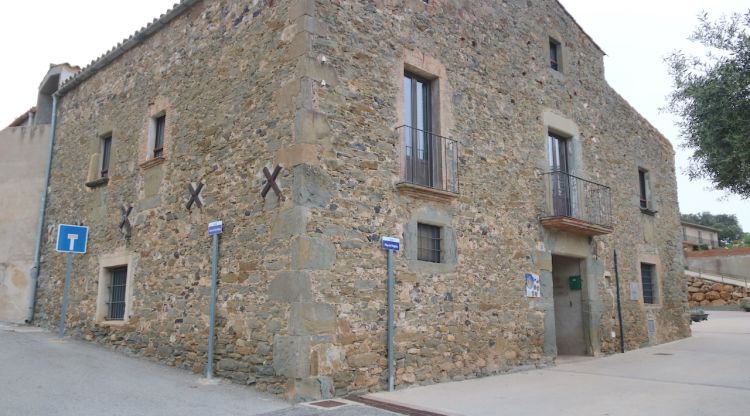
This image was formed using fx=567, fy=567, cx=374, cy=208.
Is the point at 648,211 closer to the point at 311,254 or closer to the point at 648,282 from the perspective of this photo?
the point at 648,282

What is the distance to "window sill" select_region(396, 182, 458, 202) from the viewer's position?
7967 mm

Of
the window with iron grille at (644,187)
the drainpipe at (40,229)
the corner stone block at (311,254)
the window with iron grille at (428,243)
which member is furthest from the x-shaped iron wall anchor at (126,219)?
the window with iron grille at (644,187)

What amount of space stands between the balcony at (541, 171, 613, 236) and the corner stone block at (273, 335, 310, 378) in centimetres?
563

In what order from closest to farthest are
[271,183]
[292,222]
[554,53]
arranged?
[292,222], [271,183], [554,53]

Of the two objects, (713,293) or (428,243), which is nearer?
(428,243)

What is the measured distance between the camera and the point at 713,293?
25750 millimetres

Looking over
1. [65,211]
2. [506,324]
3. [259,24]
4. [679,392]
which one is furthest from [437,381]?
[65,211]

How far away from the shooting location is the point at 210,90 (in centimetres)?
882

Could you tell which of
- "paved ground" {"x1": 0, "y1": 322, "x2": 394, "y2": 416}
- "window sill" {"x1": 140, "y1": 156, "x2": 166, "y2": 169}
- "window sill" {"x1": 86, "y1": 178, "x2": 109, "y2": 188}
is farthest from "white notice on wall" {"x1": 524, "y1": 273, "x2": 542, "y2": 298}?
"window sill" {"x1": 86, "y1": 178, "x2": 109, "y2": 188}

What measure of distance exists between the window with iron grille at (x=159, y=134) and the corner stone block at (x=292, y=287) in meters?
4.43

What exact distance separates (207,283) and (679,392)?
6.45m

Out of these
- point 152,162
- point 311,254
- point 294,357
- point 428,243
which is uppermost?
point 152,162

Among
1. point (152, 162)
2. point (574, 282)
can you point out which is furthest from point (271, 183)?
point (574, 282)

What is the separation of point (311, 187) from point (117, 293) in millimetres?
5382
